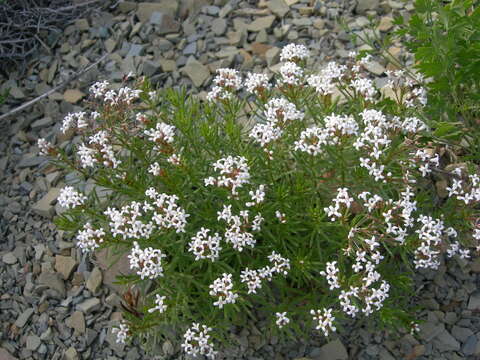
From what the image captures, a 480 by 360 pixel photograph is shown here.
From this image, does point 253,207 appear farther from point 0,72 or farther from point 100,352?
point 0,72

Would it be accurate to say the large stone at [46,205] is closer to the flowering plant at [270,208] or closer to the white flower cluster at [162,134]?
the flowering plant at [270,208]

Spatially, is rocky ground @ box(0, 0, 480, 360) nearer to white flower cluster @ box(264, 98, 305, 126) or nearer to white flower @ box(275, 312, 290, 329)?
white flower @ box(275, 312, 290, 329)

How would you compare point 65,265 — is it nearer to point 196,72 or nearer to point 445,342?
point 196,72

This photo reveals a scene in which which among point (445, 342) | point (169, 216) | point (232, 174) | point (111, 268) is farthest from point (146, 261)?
point (445, 342)

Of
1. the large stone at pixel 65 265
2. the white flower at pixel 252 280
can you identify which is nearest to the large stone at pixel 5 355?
the large stone at pixel 65 265

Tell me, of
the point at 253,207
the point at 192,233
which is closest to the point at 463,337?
the point at 253,207

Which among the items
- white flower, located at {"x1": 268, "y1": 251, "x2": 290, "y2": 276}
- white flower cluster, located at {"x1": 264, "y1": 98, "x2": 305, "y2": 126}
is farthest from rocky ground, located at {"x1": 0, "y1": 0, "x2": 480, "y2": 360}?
white flower cluster, located at {"x1": 264, "y1": 98, "x2": 305, "y2": 126}
